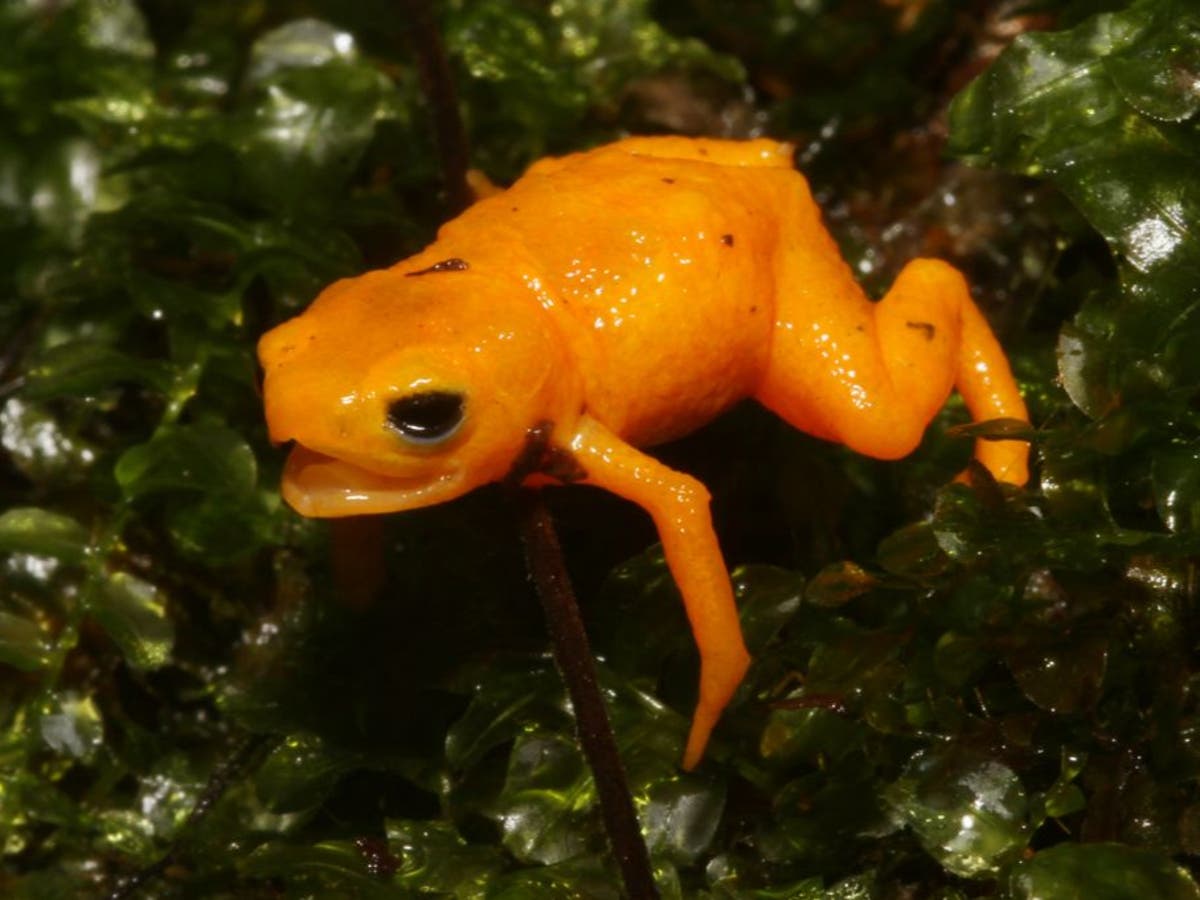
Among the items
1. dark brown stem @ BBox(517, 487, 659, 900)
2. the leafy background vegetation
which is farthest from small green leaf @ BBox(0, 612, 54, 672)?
dark brown stem @ BBox(517, 487, 659, 900)

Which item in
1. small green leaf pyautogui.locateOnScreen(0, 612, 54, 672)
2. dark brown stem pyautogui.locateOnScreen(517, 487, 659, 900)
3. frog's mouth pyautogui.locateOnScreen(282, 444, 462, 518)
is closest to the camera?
dark brown stem pyautogui.locateOnScreen(517, 487, 659, 900)

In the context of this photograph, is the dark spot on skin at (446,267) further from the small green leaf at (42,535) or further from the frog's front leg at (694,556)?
the small green leaf at (42,535)

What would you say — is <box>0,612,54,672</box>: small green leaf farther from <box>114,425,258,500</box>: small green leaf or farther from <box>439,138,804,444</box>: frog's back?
<box>439,138,804,444</box>: frog's back

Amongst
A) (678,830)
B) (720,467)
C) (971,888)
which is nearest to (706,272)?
(720,467)

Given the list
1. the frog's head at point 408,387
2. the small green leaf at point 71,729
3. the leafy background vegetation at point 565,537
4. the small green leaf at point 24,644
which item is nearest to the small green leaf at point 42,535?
the leafy background vegetation at point 565,537

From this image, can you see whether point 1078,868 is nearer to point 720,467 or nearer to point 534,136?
point 720,467

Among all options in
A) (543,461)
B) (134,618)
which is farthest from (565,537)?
(134,618)

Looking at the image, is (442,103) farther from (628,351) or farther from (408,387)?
(408,387)
